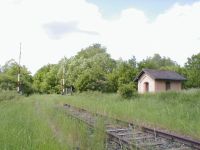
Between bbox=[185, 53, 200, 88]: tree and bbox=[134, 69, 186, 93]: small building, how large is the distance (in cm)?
525

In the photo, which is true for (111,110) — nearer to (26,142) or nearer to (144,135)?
(144,135)

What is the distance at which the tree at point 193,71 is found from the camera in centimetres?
5719

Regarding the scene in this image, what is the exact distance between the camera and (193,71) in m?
58.5

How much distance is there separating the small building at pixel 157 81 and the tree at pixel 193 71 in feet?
17.2

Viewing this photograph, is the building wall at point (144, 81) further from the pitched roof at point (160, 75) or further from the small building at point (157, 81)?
the pitched roof at point (160, 75)

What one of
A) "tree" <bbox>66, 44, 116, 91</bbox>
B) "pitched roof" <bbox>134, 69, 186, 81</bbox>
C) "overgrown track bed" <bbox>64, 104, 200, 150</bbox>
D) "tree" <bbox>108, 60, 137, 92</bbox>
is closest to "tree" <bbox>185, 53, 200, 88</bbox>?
"pitched roof" <bbox>134, 69, 186, 81</bbox>

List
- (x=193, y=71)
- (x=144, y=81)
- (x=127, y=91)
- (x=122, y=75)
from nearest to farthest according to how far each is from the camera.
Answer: (x=127, y=91), (x=144, y=81), (x=122, y=75), (x=193, y=71)

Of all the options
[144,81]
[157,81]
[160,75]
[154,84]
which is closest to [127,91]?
[154,84]

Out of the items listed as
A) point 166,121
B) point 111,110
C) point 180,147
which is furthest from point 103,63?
point 180,147

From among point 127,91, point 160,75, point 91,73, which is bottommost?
point 127,91

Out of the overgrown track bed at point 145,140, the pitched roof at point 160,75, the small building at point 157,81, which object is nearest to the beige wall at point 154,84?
the small building at point 157,81

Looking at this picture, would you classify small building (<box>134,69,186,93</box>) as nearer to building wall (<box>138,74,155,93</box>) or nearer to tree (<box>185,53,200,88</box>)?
building wall (<box>138,74,155,93</box>)

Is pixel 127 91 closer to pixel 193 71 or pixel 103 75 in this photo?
pixel 103 75

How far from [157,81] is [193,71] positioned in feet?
40.1
